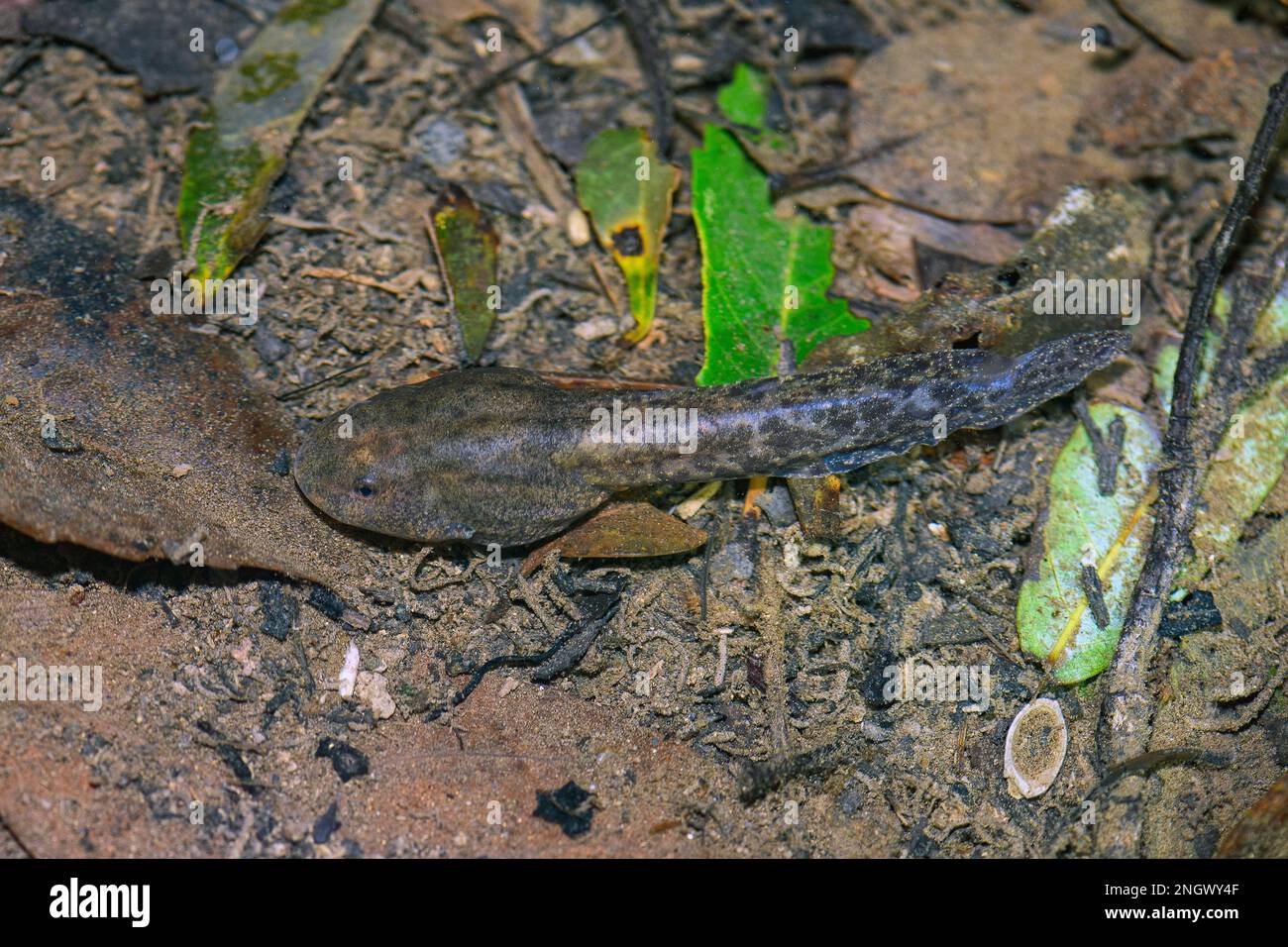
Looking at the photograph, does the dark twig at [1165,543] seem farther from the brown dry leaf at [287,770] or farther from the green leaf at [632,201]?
the green leaf at [632,201]

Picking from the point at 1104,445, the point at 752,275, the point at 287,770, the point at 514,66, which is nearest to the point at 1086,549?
the point at 1104,445

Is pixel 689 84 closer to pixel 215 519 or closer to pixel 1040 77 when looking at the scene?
pixel 1040 77

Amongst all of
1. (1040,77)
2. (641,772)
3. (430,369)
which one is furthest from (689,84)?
(641,772)

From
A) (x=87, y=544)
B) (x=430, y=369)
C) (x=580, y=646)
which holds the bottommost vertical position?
(x=580, y=646)

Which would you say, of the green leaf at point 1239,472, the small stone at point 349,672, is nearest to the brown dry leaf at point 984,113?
the green leaf at point 1239,472

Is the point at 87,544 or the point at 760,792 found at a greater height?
the point at 87,544

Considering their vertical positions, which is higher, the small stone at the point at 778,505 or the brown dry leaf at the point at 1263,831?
the small stone at the point at 778,505
